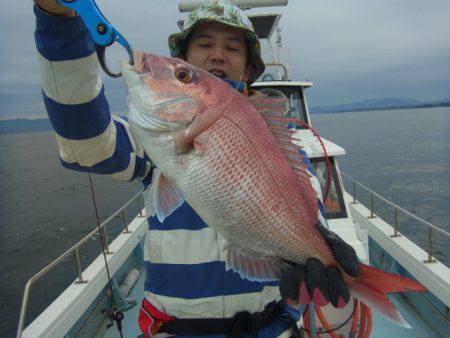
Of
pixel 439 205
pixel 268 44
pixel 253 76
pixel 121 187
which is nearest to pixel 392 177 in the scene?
pixel 439 205

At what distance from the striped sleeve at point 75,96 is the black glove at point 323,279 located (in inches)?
42.8

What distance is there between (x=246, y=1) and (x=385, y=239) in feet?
16.1

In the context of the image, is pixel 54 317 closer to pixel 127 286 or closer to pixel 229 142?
pixel 127 286

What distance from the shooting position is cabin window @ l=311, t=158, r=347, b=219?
550cm

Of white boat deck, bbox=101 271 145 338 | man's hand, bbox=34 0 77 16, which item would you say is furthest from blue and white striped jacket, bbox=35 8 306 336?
white boat deck, bbox=101 271 145 338

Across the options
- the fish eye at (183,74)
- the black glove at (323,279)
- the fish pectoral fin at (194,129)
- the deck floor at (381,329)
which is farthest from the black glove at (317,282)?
the deck floor at (381,329)

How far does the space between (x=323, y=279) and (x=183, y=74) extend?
1.15m

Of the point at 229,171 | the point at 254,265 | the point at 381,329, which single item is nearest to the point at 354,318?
the point at 381,329

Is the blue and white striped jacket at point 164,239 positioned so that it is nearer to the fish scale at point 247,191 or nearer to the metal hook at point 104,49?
the metal hook at point 104,49

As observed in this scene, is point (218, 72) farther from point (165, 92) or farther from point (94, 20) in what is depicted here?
point (94, 20)

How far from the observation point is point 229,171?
1520 mm

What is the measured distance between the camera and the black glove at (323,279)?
1.65 meters

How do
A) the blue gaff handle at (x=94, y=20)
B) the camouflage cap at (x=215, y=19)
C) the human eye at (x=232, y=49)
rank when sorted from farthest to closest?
the human eye at (x=232, y=49) → the camouflage cap at (x=215, y=19) → the blue gaff handle at (x=94, y=20)

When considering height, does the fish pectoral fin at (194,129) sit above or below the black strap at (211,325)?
above
